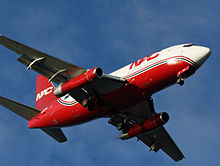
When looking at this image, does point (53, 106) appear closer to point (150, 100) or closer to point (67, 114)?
point (67, 114)

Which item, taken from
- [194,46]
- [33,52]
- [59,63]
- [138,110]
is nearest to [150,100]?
[138,110]

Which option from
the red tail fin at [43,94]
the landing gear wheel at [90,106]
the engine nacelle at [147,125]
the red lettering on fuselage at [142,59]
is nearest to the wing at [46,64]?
the landing gear wheel at [90,106]

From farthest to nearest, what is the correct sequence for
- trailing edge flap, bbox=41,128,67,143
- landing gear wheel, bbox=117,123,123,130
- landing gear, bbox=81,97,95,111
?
trailing edge flap, bbox=41,128,67,143, landing gear wheel, bbox=117,123,123,130, landing gear, bbox=81,97,95,111

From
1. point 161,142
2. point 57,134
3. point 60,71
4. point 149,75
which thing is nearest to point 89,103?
point 60,71

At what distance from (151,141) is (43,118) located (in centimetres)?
1373

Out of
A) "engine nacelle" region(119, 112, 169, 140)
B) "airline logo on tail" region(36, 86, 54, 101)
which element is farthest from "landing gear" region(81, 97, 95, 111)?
"airline logo on tail" region(36, 86, 54, 101)

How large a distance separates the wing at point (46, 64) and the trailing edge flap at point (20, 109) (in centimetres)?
695

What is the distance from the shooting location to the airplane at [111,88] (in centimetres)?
4150

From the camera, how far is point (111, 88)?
141 ft

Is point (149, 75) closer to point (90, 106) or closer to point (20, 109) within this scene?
point (90, 106)

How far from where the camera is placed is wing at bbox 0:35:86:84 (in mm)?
42250

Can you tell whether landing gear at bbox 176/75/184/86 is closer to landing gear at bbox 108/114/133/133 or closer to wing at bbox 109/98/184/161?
landing gear at bbox 108/114/133/133

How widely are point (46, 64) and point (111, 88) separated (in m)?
6.97

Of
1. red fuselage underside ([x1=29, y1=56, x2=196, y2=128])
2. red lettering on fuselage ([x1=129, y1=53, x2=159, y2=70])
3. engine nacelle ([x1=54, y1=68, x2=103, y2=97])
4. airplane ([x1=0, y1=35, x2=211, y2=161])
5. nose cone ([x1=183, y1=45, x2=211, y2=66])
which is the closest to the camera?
engine nacelle ([x1=54, y1=68, x2=103, y2=97])
